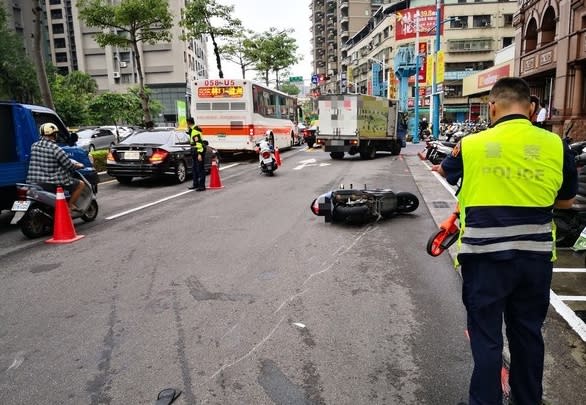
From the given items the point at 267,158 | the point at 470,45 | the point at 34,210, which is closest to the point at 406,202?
the point at 34,210

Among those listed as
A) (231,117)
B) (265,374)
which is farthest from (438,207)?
(231,117)

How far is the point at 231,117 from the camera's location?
20016mm

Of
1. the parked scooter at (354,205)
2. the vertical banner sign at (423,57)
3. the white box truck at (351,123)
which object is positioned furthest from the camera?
the vertical banner sign at (423,57)

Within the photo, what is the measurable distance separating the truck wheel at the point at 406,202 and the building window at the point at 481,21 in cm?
6525

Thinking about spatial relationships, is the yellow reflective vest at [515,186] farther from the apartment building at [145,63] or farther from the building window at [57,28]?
the building window at [57,28]

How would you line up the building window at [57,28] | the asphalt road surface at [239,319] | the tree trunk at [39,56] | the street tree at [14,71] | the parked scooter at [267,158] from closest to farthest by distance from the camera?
the asphalt road surface at [239,319] → the tree trunk at [39,56] → the parked scooter at [267,158] → the street tree at [14,71] → the building window at [57,28]

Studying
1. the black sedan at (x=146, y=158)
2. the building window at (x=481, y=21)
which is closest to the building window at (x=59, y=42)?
the building window at (x=481, y=21)

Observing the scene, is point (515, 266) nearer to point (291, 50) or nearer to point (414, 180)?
point (414, 180)

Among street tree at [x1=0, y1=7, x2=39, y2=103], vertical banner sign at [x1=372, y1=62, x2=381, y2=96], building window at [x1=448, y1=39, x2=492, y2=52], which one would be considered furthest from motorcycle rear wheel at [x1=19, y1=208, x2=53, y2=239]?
vertical banner sign at [x1=372, y1=62, x2=381, y2=96]

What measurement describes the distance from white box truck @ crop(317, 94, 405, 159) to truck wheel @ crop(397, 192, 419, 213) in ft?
40.6

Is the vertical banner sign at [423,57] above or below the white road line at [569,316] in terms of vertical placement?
above

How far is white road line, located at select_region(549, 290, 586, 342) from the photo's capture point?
395cm

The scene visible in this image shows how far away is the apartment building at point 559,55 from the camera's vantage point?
18750mm

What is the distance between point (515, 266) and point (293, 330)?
2.06 metres
